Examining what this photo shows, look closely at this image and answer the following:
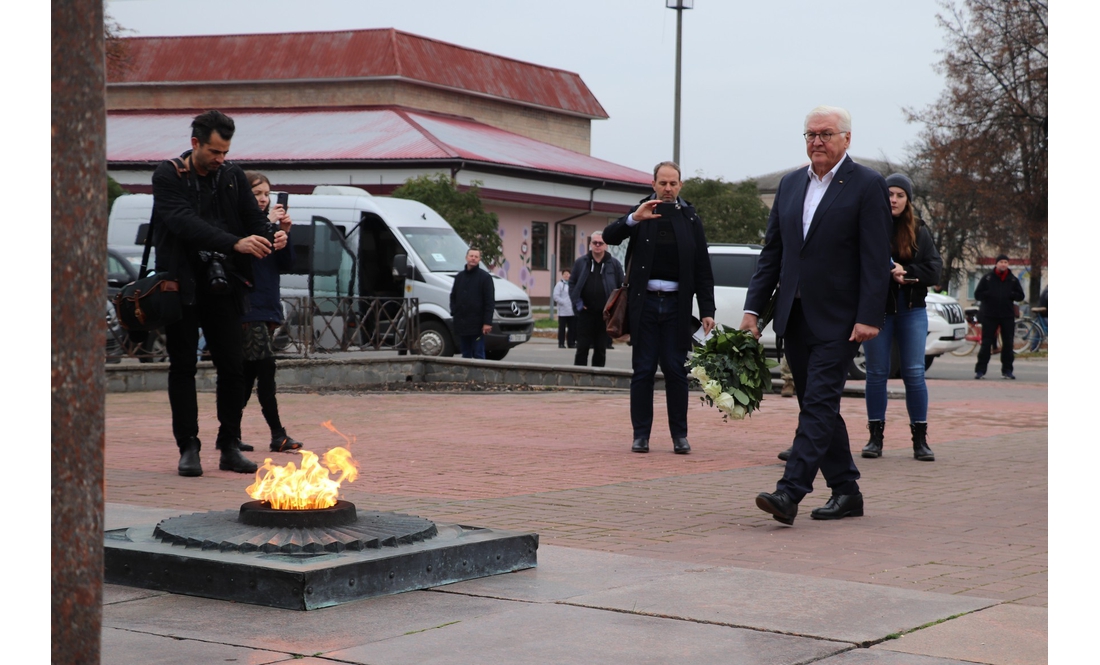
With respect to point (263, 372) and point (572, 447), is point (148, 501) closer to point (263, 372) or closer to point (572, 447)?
point (263, 372)

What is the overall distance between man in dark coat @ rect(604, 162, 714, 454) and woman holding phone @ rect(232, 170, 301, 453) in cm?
211

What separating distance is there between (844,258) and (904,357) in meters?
2.92

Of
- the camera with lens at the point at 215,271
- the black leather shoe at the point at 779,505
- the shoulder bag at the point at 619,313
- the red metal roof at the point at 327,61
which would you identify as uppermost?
the red metal roof at the point at 327,61

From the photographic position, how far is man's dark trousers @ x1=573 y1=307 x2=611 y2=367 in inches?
688

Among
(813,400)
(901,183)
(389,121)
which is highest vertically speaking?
(389,121)

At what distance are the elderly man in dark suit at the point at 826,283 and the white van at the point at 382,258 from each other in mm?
14228

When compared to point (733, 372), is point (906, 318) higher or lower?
higher

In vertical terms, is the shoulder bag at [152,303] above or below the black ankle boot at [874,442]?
above

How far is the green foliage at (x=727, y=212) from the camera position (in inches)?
1869

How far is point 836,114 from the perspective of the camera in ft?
21.2

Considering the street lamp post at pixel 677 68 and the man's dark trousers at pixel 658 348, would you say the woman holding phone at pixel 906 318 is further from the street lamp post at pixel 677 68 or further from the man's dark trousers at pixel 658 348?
the street lamp post at pixel 677 68

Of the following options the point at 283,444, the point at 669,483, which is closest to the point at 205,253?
the point at 283,444

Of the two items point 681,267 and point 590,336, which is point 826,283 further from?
point 590,336

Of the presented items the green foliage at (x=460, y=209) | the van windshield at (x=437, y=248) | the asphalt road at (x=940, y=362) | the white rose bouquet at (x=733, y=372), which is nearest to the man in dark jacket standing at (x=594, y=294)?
the asphalt road at (x=940, y=362)
